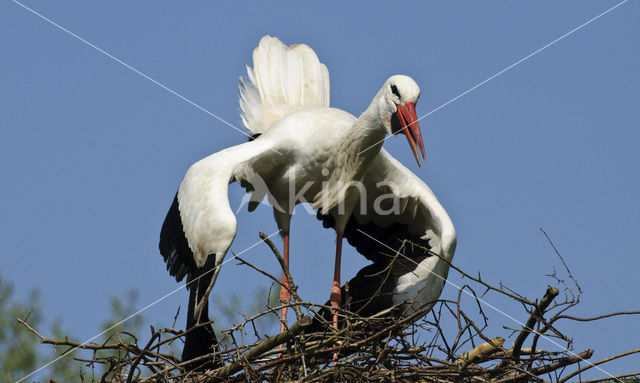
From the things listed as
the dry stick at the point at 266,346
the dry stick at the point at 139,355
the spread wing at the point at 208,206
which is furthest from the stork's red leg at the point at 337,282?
the dry stick at the point at 139,355

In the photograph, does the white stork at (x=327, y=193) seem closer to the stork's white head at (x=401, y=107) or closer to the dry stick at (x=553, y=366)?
the stork's white head at (x=401, y=107)

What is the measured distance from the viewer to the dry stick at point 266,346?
3.97m

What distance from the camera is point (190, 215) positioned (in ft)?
16.6

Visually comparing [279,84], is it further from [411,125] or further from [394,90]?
[411,125]

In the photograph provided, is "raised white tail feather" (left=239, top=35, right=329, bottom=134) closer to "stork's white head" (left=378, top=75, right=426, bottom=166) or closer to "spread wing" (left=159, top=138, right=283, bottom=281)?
"spread wing" (left=159, top=138, right=283, bottom=281)

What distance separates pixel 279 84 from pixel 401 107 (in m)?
1.51

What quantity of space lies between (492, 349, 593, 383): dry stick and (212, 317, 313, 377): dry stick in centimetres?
89

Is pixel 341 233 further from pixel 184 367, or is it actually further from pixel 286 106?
pixel 184 367

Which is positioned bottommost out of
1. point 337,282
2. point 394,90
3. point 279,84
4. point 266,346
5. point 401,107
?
point 266,346

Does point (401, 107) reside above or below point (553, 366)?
above

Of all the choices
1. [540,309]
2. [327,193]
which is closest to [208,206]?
[327,193]

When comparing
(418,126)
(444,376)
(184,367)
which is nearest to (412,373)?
(444,376)

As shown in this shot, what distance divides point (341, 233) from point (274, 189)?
1.91 feet

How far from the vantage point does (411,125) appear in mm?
5043
